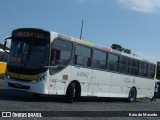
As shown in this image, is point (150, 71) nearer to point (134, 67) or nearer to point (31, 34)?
point (134, 67)

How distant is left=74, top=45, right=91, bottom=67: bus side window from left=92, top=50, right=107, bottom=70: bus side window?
23.6 inches

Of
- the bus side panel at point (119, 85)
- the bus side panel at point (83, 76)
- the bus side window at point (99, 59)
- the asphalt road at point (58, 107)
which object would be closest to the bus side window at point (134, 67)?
the bus side panel at point (119, 85)

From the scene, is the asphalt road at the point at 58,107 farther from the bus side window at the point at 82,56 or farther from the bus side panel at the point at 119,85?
the bus side panel at the point at 119,85

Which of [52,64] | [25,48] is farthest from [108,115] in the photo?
[25,48]

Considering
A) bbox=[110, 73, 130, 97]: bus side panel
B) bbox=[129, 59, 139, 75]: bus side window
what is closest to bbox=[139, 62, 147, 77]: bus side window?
bbox=[129, 59, 139, 75]: bus side window

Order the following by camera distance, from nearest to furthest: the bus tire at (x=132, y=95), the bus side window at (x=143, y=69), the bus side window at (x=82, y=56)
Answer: the bus side window at (x=82, y=56)
the bus tire at (x=132, y=95)
the bus side window at (x=143, y=69)

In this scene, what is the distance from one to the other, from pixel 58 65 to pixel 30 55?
1.28 metres

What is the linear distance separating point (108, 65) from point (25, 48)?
620cm

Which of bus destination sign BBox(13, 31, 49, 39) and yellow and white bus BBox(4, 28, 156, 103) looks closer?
yellow and white bus BBox(4, 28, 156, 103)

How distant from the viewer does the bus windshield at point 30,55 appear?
18094mm

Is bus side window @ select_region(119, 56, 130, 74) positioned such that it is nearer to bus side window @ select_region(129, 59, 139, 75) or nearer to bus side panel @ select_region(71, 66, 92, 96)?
bus side window @ select_region(129, 59, 139, 75)

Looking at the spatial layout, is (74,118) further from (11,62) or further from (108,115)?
(11,62)

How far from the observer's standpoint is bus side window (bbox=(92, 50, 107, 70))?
21734mm

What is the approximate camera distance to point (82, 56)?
20.5 metres
